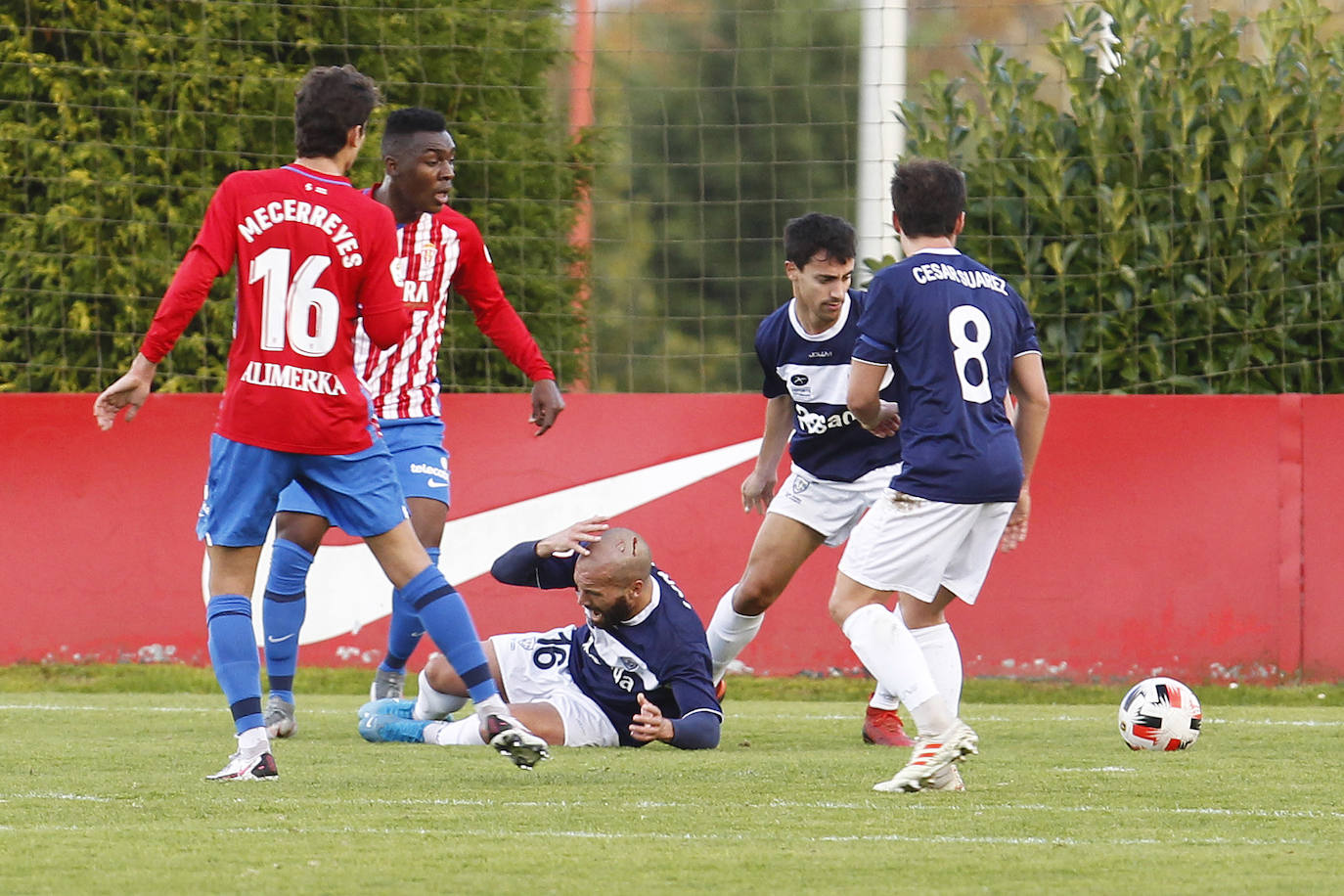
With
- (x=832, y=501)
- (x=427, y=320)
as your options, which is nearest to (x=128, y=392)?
(x=427, y=320)

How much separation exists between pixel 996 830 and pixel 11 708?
5.15m

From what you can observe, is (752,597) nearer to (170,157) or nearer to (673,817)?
(673,817)

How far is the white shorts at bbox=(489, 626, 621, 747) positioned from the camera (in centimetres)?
642

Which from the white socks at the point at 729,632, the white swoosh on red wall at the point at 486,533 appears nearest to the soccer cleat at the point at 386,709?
the white socks at the point at 729,632

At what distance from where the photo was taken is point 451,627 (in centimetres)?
529

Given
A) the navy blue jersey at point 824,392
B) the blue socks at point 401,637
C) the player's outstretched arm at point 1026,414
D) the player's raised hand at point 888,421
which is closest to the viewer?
the player's outstretched arm at point 1026,414

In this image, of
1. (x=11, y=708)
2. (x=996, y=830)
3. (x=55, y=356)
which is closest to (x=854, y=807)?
(x=996, y=830)

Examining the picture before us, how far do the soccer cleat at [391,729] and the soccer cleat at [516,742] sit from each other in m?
1.60

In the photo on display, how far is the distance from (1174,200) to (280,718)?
5553mm

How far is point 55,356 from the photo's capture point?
10.4 meters

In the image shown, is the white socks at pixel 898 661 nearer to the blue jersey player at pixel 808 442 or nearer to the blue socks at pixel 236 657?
the blue socks at pixel 236 657

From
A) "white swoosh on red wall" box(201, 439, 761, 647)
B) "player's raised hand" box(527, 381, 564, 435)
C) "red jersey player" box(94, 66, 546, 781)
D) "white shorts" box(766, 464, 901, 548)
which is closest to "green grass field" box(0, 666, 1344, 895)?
"red jersey player" box(94, 66, 546, 781)

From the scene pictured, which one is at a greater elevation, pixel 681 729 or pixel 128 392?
pixel 128 392

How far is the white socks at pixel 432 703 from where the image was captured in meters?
6.75
